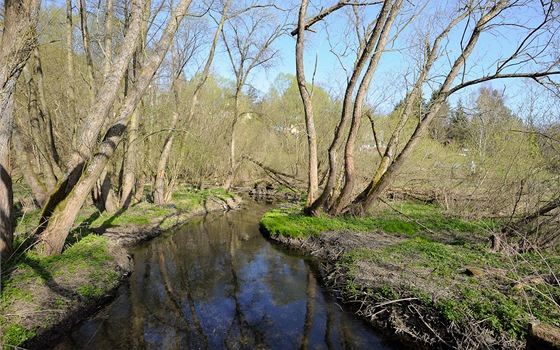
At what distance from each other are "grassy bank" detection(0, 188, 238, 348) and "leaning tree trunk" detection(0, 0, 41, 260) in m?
0.49

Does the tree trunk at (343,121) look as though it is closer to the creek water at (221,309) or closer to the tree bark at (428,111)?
the tree bark at (428,111)

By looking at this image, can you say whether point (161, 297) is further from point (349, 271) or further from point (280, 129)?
point (280, 129)

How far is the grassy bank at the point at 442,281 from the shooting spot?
Result: 4484 mm

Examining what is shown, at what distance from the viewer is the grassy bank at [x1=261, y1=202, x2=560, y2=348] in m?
4.48

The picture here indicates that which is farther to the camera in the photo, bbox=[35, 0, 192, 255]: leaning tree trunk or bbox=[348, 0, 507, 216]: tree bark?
bbox=[348, 0, 507, 216]: tree bark

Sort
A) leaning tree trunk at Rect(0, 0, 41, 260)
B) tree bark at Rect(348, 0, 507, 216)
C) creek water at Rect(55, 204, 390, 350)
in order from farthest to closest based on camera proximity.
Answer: tree bark at Rect(348, 0, 507, 216) < creek water at Rect(55, 204, 390, 350) < leaning tree trunk at Rect(0, 0, 41, 260)

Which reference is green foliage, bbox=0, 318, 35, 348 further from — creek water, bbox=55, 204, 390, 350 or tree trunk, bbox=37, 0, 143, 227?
tree trunk, bbox=37, 0, 143, 227

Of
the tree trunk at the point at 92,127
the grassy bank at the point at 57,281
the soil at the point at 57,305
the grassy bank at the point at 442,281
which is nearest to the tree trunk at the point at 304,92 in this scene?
the grassy bank at the point at 442,281

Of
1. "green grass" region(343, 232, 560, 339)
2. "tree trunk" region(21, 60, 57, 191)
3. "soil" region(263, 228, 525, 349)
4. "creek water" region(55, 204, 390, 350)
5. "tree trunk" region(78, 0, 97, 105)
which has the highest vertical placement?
"tree trunk" region(78, 0, 97, 105)

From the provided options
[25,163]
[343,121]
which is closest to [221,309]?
[25,163]

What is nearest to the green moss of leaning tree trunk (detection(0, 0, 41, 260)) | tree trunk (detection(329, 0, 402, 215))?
leaning tree trunk (detection(0, 0, 41, 260))

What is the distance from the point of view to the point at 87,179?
6273mm

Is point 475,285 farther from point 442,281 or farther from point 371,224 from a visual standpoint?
point 371,224

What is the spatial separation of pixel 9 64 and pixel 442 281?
736cm
